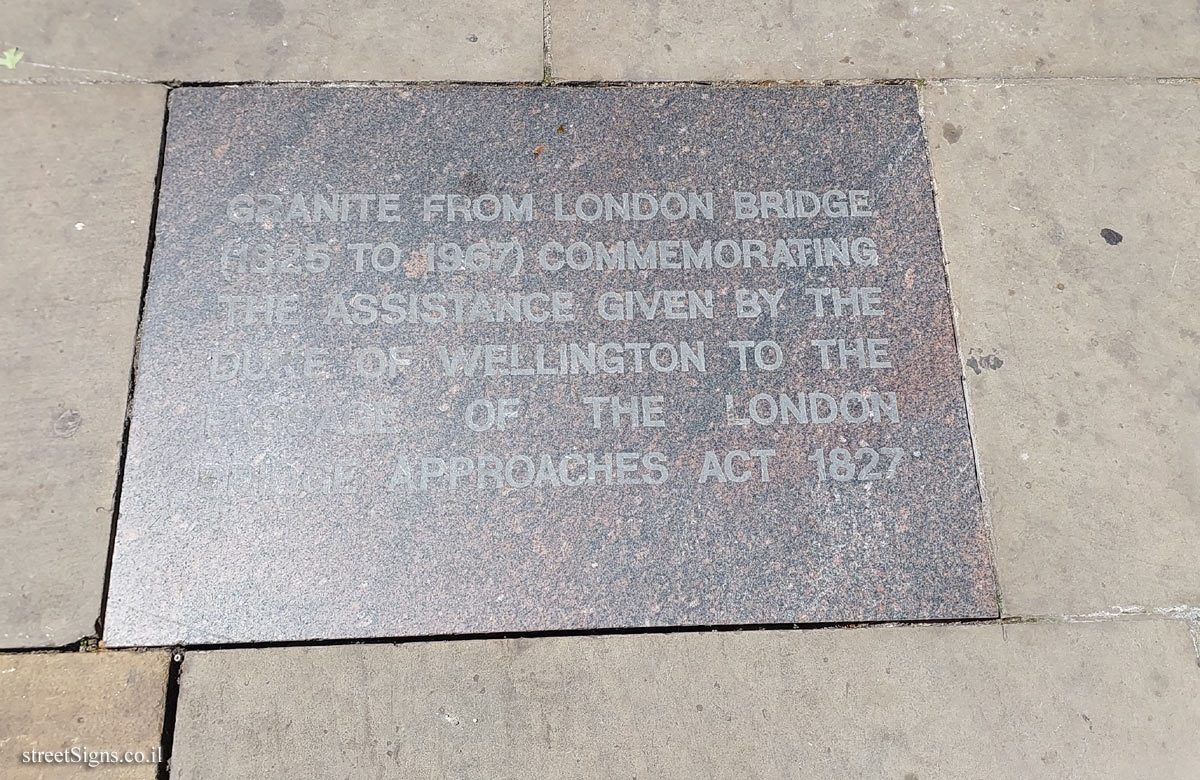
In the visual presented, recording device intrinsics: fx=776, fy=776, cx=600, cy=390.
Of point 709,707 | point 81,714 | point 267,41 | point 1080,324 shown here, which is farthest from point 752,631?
point 267,41

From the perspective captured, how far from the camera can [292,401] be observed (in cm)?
221

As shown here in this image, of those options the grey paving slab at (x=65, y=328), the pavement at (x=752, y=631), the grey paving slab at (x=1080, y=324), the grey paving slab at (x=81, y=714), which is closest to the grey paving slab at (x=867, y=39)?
the pavement at (x=752, y=631)

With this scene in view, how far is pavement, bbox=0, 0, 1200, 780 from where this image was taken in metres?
2.02

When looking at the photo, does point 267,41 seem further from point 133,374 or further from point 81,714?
point 81,714

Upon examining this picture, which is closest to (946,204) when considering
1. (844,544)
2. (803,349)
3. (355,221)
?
(803,349)

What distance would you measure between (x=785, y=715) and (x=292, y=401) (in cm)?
161

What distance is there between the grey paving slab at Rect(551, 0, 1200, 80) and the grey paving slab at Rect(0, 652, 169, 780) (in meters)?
2.19

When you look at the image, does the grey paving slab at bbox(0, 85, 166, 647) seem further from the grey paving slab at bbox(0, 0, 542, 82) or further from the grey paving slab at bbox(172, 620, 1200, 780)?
the grey paving slab at bbox(172, 620, 1200, 780)

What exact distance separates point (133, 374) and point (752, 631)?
1.90 m

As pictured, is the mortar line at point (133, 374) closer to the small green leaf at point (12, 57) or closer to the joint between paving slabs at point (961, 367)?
the small green leaf at point (12, 57)

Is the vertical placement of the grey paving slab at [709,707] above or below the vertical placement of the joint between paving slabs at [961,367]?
below

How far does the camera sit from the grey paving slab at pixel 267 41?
254cm

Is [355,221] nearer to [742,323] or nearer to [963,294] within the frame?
[742,323]

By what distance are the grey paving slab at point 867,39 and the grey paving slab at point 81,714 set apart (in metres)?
2.19
